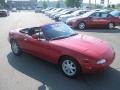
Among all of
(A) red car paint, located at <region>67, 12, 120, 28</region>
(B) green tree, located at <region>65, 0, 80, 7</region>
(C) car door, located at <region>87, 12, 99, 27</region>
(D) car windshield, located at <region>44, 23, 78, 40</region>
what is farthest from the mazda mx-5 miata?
(B) green tree, located at <region>65, 0, 80, 7</region>

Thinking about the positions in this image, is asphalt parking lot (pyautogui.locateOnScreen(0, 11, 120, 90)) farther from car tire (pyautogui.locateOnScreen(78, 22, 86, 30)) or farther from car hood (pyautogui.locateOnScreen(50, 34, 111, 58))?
car tire (pyautogui.locateOnScreen(78, 22, 86, 30))

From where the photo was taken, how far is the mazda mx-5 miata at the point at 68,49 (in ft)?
20.3

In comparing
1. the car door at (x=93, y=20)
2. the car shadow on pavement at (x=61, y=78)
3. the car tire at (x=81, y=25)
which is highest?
the car door at (x=93, y=20)

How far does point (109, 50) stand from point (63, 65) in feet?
4.44

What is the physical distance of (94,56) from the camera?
6.19 m

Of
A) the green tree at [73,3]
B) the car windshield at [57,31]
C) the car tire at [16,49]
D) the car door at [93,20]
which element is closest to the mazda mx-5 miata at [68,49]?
the car windshield at [57,31]

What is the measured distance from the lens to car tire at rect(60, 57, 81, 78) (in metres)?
6.37

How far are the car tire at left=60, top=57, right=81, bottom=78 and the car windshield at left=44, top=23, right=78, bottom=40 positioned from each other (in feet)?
3.32

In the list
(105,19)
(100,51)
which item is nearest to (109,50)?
(100,51)

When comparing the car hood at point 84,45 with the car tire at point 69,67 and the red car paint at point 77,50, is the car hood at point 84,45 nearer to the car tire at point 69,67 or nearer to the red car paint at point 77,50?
the red car paint at point 77,50

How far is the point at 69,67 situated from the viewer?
6.55 meters

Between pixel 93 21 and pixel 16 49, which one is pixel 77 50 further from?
pixel 93 21

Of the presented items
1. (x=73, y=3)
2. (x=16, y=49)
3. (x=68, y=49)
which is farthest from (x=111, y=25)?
(x=73, y=3)

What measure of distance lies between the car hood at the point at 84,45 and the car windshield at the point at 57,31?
28 cm
